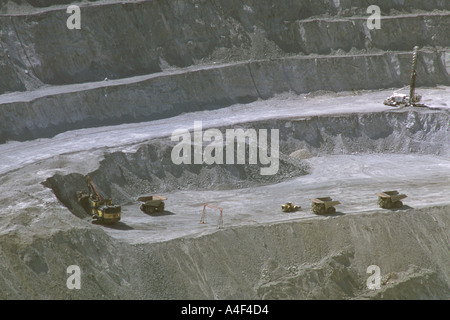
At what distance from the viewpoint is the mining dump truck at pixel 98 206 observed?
2930cm

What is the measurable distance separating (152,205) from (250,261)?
751 centimetres

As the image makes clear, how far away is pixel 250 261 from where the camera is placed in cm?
2716

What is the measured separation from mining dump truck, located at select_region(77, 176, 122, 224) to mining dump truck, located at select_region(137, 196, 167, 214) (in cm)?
220

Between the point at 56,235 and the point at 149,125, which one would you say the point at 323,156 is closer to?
the point at 149,125

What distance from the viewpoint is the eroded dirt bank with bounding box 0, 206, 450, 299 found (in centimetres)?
2356

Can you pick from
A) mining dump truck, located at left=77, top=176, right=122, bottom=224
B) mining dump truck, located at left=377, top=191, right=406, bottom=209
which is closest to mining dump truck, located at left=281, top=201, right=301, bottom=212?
mining dump truck, located at left=377, top=191, right=406, bottom=209
